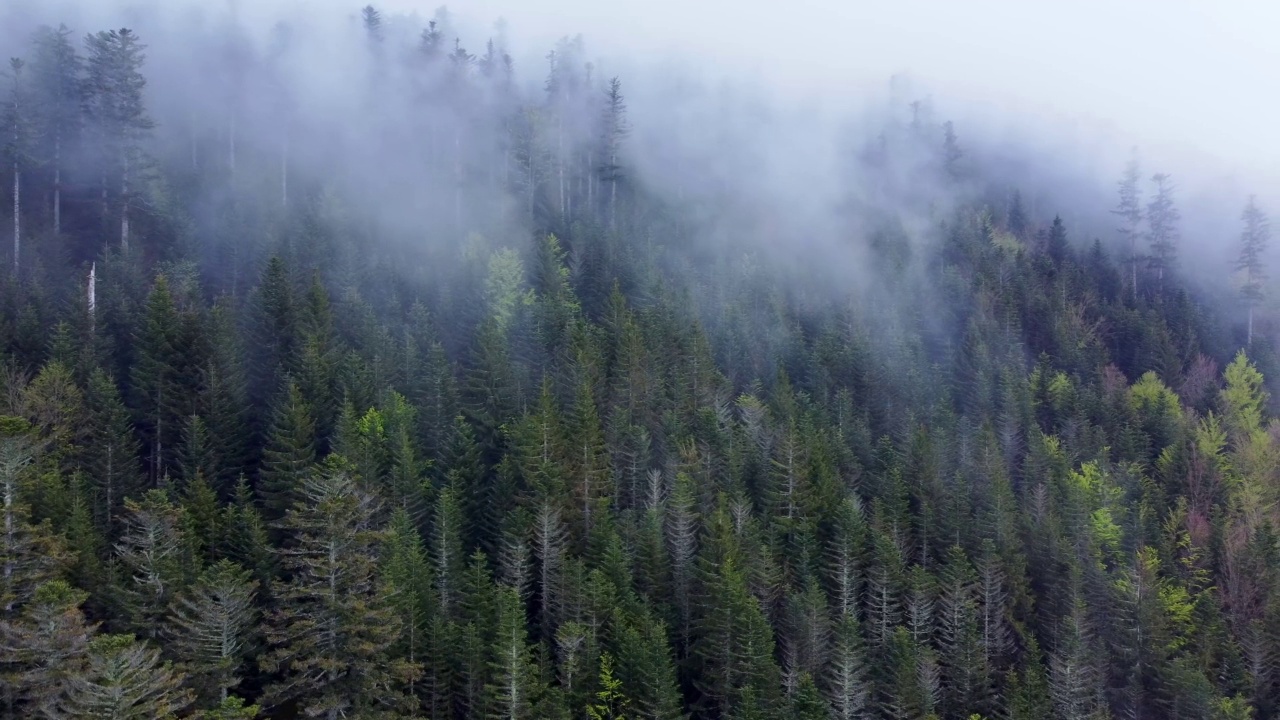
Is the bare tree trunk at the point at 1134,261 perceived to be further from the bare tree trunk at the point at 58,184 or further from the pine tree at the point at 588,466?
the bare tree trunk at the point at 58,184

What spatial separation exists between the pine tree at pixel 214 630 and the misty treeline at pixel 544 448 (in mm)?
225

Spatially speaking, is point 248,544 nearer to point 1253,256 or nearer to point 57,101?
point 57,101

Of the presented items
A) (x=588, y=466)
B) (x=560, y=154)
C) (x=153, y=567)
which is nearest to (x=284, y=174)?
(x=560, y=154)

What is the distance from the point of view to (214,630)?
32719 millimetres

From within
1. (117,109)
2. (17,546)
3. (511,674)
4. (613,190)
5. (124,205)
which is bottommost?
(511,674)

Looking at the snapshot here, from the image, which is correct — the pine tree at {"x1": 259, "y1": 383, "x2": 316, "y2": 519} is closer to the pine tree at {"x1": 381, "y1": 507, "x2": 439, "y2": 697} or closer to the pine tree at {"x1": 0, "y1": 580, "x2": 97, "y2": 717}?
the pine tree at {"x1": 381, "y1": 507, "x2": 439, "y2": 697}

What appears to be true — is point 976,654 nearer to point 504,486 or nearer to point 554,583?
point 554,583

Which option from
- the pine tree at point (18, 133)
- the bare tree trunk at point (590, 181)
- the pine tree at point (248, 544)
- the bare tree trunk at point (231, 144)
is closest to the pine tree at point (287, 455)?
the pine tree at point (248, 544)

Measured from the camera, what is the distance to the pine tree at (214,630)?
31.8 m

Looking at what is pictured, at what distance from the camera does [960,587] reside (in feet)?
166

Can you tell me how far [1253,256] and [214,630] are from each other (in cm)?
11902

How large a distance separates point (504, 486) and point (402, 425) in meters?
6.18

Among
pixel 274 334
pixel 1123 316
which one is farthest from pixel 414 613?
pixel 1123 316

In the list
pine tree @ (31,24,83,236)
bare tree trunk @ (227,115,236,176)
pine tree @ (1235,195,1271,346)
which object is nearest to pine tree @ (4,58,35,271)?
pine tree @ (31,24,83,236)
